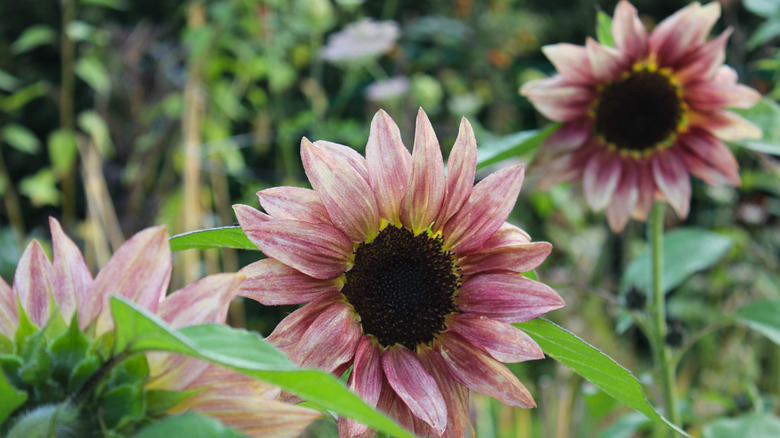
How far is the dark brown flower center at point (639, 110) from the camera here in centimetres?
51

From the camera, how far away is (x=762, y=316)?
18.1 inches

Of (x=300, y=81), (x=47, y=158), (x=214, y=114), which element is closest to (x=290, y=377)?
(x=214, y=114)

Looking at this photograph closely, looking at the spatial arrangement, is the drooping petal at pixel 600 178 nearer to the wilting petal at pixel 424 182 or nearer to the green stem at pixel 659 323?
the green stem at pixel 659 323

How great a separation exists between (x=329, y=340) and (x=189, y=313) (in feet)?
0.29

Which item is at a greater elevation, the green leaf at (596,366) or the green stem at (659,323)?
the green leaf at (596,366)

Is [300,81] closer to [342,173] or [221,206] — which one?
[221,206]

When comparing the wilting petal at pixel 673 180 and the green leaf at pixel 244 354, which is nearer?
the green leaf at pixel 244 354

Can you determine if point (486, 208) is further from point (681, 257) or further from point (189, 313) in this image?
point (681, 257)

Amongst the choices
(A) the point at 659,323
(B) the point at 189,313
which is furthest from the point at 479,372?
(A) the point at 659,323

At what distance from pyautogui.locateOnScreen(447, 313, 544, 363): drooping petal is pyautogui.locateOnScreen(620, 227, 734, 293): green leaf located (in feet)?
1.01

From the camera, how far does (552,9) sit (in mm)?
2590

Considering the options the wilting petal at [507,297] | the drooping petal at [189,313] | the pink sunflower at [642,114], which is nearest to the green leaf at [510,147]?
the pink sunflower at [642,114]

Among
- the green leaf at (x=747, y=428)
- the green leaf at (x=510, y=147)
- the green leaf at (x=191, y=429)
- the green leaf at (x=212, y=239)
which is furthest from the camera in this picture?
the green leaf at (x=747, y=428)

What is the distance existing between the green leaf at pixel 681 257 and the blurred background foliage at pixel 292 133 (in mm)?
60
